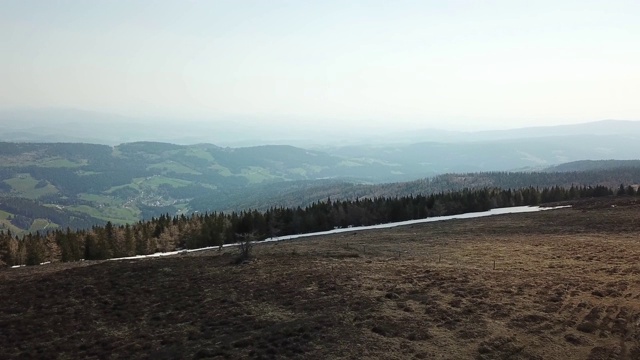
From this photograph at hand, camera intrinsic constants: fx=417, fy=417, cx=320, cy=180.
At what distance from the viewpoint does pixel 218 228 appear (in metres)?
87.6

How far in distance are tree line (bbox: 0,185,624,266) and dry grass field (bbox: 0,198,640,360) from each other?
Answer: 3557cm

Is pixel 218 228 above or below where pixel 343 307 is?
below

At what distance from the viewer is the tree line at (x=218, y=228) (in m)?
74.1

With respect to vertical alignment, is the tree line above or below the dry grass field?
below

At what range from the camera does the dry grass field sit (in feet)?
63.1

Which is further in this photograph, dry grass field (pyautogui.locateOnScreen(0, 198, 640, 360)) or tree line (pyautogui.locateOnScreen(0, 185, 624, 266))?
tree line (pyautogui.locateOnScreen(0, 185, 624, 266))

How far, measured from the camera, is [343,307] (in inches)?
960

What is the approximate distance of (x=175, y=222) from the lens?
96062mm

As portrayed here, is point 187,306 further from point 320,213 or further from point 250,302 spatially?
point 320,213

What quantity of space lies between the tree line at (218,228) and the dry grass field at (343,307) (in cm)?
3557

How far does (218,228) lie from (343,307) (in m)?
67.2

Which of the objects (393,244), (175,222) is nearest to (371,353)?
(393,244)

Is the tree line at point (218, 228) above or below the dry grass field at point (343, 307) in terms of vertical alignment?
below

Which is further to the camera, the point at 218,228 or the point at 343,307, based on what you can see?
the point at 218,228
